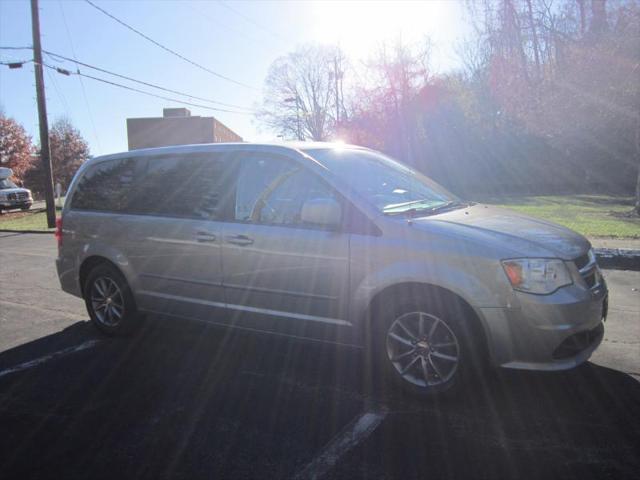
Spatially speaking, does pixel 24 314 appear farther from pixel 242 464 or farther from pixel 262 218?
pixel 242 464

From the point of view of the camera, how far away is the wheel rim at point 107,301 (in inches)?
193

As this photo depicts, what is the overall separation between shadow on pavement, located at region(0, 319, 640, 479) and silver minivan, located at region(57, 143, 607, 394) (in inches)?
14.8

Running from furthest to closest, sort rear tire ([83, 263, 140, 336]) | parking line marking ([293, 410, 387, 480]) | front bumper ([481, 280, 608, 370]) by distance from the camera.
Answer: rear tire ([83, 263, 140, 336]) → front bumper ([481, 280, 608, 370]) → parking line marking ([293, 410, 387, 480])

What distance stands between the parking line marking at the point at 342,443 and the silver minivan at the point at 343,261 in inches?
15.9

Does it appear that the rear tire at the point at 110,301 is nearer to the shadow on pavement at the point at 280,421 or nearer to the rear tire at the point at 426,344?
the shadow on pavement at the point at 280,421

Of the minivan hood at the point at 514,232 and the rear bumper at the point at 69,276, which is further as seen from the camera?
the rear bumper at the point at 69,276

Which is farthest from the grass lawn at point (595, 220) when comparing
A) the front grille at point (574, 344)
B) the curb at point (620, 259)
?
the front grille at point (574, 344)

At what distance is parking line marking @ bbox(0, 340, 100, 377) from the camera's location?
423 cm

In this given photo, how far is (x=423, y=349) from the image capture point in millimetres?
3350

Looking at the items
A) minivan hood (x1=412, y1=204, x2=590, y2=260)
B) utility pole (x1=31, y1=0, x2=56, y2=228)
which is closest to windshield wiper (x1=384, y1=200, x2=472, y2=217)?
minivan hood (x1=412, y1=204, x2=590, y2=260)

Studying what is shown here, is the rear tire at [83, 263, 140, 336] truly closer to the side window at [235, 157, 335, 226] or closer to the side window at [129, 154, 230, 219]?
the side window at [129, 154, 230, 219]

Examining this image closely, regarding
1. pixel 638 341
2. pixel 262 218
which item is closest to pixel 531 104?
pixel 638 341

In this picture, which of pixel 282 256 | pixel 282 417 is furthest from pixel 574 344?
pixel 282 256

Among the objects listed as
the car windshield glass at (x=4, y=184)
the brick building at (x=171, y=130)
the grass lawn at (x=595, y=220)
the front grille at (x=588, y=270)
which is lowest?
the grass lawn at (x=595, y=220)
